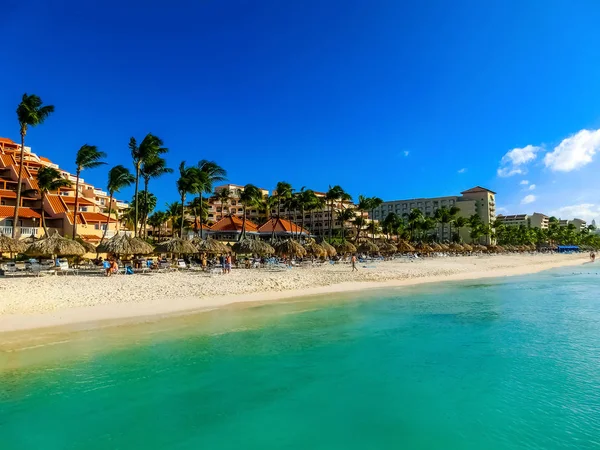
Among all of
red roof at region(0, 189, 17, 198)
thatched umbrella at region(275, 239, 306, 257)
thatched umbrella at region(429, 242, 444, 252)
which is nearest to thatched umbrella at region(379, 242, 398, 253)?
thatched umbrella at region(429, 242, 444, 252)

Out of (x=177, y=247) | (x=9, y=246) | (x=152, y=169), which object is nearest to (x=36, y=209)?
(x=152, y=169)

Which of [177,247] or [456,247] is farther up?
[177,247]

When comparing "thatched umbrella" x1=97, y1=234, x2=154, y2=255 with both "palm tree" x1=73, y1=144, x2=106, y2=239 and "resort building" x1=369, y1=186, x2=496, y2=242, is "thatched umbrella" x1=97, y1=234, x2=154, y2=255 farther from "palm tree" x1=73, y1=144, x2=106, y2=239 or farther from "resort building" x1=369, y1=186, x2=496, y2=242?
"resort building" x1=369, y1=186, x2=496, y2=242

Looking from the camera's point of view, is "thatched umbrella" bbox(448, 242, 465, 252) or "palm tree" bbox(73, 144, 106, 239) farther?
"thatched umbrella" bbox(448, 242, 465, 252)

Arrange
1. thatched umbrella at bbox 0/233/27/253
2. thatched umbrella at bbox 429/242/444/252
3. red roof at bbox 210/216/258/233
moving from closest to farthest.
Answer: thatched umbrella at bbox 0/233/27/253
red roof at bbox 210/216/258/233
thatched umbrella at bbox 429/242/444/252

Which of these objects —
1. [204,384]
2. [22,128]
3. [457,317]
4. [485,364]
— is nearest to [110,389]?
[204,384]

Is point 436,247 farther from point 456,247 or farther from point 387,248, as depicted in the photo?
point 387,248

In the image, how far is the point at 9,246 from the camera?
24.5 meters

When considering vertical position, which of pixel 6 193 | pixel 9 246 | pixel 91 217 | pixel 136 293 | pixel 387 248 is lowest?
pixel 136 293

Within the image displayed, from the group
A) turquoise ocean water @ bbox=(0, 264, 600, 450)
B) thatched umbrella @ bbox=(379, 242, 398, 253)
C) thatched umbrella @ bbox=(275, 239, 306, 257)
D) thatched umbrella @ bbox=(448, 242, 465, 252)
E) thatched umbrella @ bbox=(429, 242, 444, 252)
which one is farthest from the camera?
thatched umbrella @ bbox=(448, 242, 465, 252)

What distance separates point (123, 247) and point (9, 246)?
6.64m

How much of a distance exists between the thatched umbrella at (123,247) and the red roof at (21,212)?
19.6 m

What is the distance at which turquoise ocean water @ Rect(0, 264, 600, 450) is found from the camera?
7328mm

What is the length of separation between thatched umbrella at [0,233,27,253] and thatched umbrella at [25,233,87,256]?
1794 mm
